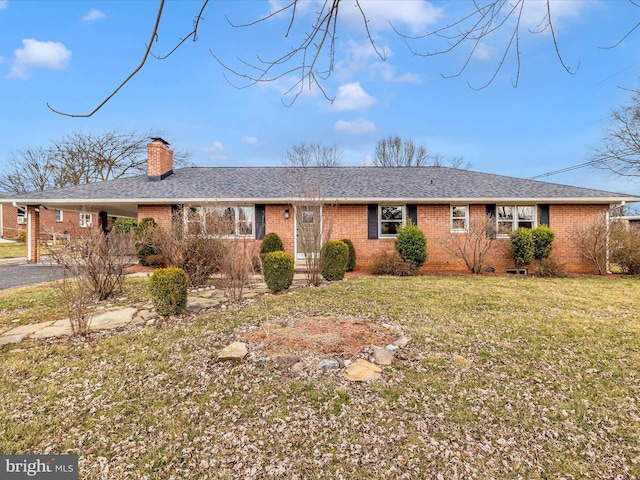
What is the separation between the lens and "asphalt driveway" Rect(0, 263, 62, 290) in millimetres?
9129

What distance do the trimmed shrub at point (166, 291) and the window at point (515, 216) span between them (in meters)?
11.4

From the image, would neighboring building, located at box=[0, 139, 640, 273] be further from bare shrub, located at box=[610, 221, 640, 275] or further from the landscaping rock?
the landscaping rock

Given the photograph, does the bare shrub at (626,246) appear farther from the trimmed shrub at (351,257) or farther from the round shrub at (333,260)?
the round shrub at (333,260)

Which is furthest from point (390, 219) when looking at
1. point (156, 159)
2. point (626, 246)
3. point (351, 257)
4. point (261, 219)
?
point (156, 159)

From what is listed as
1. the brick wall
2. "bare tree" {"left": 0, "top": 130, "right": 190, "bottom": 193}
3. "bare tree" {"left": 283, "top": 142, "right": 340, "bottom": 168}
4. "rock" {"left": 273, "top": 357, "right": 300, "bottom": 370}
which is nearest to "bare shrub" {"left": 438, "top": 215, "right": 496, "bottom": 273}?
the brick wall

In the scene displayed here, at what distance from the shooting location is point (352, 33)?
2199 millimetres

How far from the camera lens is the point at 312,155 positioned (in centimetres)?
2889

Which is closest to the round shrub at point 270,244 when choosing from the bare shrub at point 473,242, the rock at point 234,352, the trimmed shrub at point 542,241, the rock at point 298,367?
the bare shrub at point 473,242

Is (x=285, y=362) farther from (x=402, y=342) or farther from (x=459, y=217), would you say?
(x=459, y=217)

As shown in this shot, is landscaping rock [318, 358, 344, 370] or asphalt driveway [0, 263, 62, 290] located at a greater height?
asphalt driveway [0, 263, 62, 290]

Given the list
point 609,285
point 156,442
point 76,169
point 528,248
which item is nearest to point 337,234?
point 528,248

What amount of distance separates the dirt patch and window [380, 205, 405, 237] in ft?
24.4

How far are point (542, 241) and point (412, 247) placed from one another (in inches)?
186

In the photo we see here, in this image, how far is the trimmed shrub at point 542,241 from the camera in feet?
37.4
